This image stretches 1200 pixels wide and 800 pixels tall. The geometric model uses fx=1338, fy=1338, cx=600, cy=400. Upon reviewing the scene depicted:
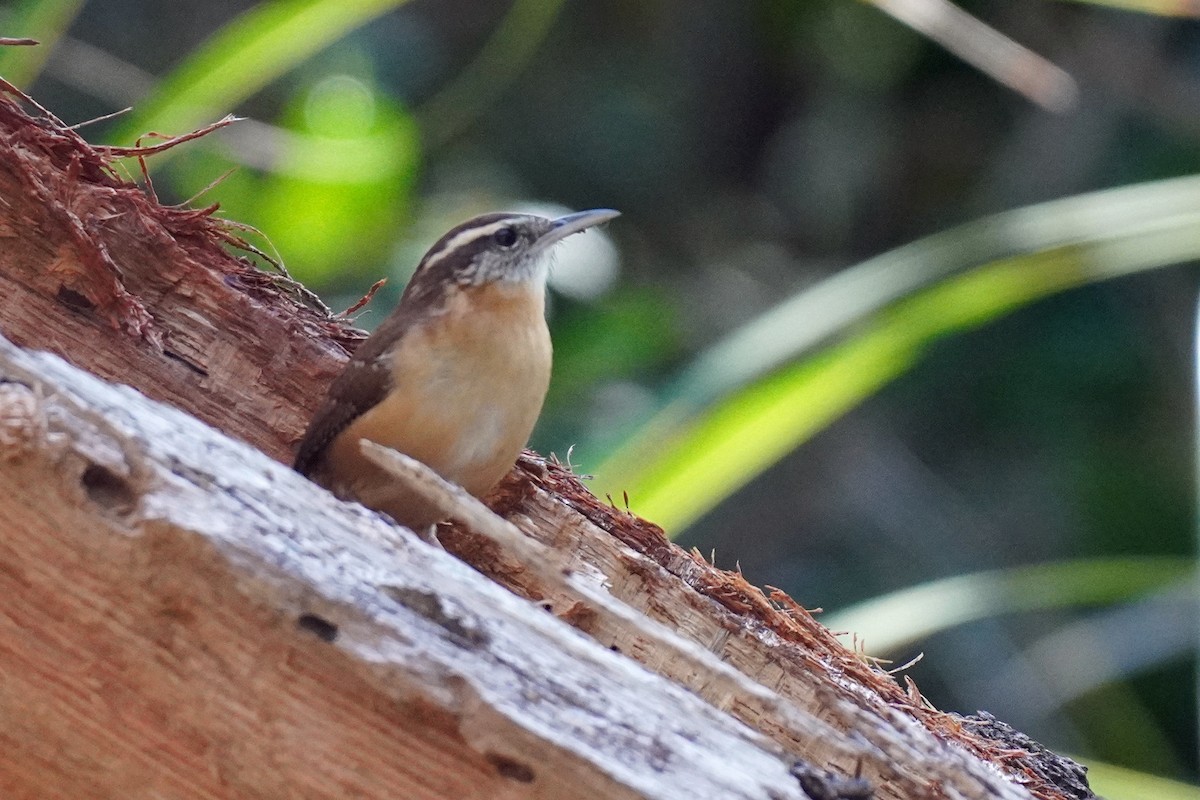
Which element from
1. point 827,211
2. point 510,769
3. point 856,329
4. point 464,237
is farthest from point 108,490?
point 827,211

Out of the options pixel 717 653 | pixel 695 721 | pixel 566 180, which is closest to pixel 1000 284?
pixel 717 653

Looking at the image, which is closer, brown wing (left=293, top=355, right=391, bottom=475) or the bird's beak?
brown wing (left=293, top=355, right=391, bottom=475)

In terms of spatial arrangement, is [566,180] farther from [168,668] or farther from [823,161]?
[168,668]

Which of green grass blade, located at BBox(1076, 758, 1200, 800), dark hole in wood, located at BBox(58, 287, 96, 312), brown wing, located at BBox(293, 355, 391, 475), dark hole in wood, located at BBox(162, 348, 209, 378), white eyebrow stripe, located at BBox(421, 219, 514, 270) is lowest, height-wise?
dark hole in wood, located at BBox(58, 287, 96, 312)

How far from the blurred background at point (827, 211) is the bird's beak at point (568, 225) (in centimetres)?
117

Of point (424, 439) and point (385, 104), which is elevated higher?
point (385, 104)

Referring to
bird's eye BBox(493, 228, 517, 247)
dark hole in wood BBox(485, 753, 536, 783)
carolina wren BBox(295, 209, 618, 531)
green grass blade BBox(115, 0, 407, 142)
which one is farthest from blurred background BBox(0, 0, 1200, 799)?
dark hole in wood BBox(485, 753, 536, 783)

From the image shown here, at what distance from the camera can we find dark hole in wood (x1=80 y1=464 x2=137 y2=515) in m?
Answer: 1.68

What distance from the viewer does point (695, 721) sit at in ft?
6.13

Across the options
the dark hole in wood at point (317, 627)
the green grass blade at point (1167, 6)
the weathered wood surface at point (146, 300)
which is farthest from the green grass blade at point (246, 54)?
the green grass blade at point (1167, 6)

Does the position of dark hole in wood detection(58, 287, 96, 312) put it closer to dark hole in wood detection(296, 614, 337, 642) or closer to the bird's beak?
the bird's beak

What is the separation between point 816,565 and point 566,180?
2452mm

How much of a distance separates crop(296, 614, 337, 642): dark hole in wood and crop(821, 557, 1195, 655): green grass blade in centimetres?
154

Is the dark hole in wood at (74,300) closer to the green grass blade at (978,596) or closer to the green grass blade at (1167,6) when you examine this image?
the green grass blade at (978,596)
